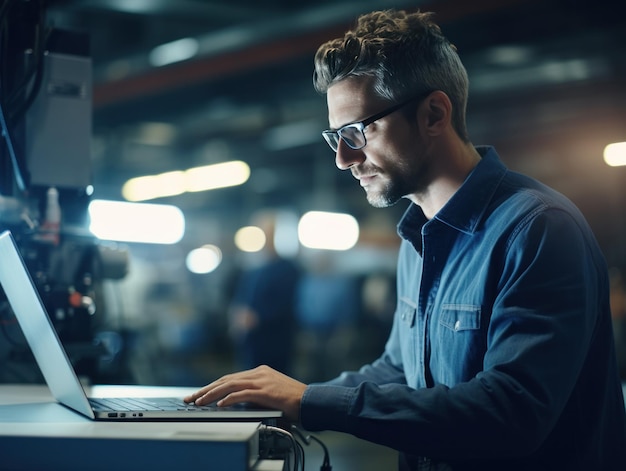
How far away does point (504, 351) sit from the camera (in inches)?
43.2

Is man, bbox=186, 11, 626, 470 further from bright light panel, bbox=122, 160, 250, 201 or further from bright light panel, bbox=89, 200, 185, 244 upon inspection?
bright light panel, bbox=122, 160, 250, 201

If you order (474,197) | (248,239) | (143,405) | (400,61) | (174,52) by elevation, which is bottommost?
(143,405)

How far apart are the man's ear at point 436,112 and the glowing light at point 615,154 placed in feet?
18.1

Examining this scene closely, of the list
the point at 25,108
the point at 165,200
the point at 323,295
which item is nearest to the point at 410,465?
the point at 25,108

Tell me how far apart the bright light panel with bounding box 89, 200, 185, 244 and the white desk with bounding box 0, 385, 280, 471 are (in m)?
4.62

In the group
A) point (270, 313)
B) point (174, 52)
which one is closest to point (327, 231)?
point (174, 52)

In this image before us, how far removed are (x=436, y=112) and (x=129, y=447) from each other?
35.6 inches

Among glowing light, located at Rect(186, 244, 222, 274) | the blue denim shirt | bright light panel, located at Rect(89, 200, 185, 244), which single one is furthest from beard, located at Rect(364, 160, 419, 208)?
glowing light, located at Rect(186, 244, 222, 274)

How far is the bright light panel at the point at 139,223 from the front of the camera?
19.1ft

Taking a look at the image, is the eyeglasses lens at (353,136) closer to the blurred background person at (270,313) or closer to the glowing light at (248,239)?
the blurred background person at (270,313)

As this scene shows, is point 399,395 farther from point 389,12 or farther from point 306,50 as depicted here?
point 306,50

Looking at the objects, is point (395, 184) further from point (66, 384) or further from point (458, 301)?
point (66, 384)

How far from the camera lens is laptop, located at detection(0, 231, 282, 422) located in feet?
3.72

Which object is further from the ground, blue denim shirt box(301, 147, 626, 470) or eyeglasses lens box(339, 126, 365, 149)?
eyeglasses lens box(339, 126, 365, 149)
